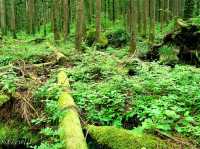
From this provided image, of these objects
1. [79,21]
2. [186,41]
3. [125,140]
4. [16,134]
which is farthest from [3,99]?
[79,21]

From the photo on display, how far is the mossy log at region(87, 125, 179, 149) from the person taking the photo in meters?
5.05

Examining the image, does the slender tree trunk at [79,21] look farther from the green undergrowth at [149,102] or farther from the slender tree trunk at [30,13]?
the slender tree trunk at [30,13]

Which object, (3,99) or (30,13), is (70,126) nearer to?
(3,99)

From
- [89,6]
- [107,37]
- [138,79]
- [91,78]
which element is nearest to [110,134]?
[138,79]

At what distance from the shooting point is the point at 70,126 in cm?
567

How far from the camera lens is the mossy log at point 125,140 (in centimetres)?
505

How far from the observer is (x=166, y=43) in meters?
14.1

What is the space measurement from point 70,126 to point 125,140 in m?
0.99

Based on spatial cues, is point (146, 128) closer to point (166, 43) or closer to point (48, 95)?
point (48, 95)

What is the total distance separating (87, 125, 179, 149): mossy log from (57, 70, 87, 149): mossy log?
1.00ft

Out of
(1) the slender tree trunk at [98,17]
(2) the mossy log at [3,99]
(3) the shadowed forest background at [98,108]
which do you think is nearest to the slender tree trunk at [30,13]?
(1) the slender tree trunk at [98,17]

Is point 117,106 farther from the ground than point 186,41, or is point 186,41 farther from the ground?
point 186,41

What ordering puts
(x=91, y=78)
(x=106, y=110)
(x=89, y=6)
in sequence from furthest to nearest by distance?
(x=89, y=6), (x=91, y=78), (x=106, y=110)

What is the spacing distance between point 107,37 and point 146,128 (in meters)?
16.1
